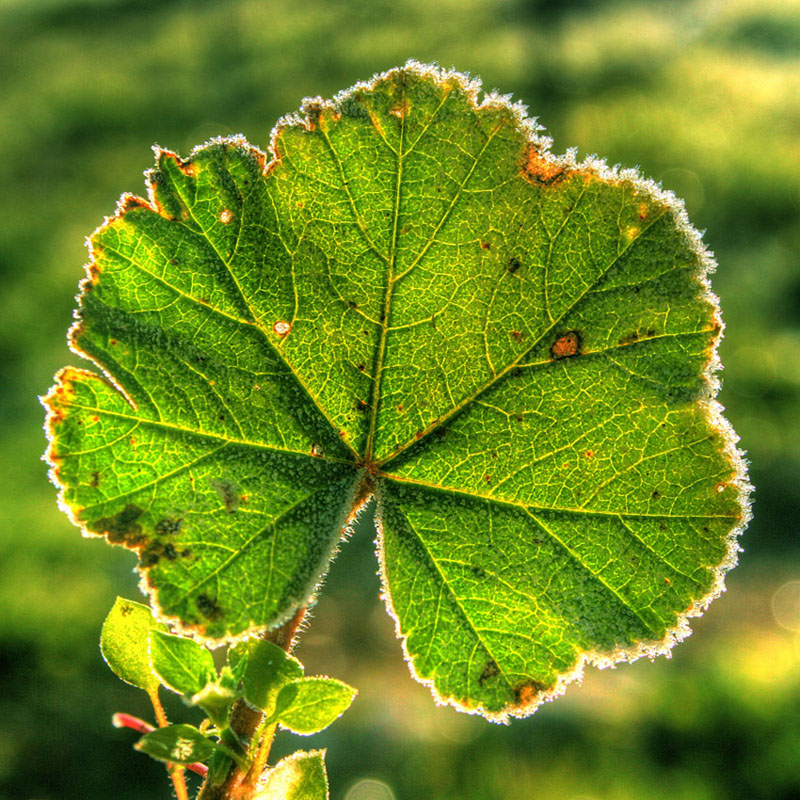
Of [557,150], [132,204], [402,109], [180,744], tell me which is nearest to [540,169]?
[402,109]

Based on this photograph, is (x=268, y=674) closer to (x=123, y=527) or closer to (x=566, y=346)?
(x=123, y=527)

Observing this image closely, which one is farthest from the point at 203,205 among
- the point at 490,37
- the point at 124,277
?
the point at 490,37

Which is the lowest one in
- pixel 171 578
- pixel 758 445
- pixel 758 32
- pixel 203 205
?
pixel 171 578

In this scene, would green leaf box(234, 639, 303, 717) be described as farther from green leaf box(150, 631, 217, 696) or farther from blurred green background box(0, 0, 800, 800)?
blurred green background box(0, 0, 800, 800)

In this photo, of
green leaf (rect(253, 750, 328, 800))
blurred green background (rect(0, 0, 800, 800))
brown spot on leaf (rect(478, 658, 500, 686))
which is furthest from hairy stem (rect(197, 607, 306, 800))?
blurred green background (rect(0, 0, 800, 800))

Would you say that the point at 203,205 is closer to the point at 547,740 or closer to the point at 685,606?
the point at 685,606

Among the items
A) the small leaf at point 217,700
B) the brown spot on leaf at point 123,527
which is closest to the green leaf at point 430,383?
the brown spot on leaf at point 123,527
